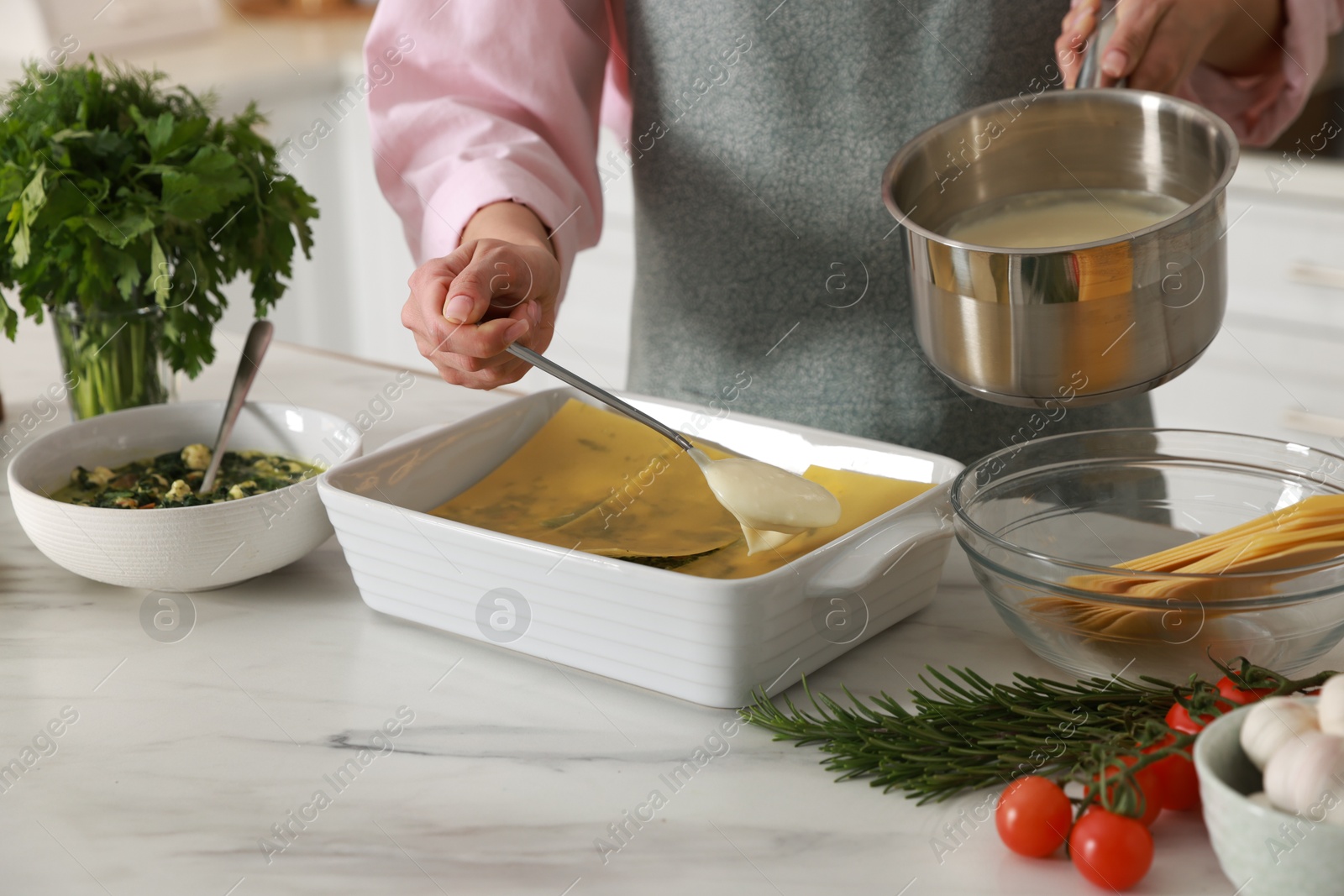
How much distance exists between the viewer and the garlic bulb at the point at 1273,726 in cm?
43

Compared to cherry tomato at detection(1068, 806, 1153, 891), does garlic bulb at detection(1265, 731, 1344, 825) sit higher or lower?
higher

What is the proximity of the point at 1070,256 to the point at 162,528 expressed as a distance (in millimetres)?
498

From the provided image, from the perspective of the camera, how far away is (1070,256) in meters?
0.61

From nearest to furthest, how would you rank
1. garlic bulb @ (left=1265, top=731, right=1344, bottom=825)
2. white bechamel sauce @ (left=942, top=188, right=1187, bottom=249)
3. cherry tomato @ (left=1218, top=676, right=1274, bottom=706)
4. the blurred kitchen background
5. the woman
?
garlic bulb @ (left=1265, top=731, right=1344, bottom=825)
cherry tomato @ (left=1218, top=676, right=1274, bottom=706)
white bechamel sauce @ (left=942, top=188, right=1187, bottom=249)
the woman
the blurred kitchen background

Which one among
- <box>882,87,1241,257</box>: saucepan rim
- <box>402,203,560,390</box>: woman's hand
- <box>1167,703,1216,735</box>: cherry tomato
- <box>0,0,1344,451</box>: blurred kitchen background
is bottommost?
<box>0,0,1344,451</box>: blurred kitchen background

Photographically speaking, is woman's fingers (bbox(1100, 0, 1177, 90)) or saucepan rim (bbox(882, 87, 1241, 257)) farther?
woman's fingers (bbox(1100, 0, 1177, 90))

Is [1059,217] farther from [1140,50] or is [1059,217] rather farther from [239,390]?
[239,390]

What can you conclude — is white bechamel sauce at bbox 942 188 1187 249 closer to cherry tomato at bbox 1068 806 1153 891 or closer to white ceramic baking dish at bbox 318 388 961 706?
white ceramic baking dish at bbox 318 388 961 706

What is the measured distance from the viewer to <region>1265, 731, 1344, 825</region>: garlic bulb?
1.34ft

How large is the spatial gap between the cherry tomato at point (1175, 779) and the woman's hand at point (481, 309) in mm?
377

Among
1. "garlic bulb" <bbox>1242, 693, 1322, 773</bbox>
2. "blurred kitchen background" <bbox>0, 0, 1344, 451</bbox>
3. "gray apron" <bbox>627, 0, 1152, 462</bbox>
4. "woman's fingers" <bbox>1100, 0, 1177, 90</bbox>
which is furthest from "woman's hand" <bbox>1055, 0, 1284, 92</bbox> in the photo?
"blurred kitchen background" <bbox>0, 0, 1344, 451</bbox>

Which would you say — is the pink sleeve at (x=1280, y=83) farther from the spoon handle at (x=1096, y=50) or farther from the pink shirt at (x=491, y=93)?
the spoon handle at (x=1096, y=50)

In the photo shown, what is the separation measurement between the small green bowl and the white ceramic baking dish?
192 mm

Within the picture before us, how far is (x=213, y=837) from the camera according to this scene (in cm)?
53
